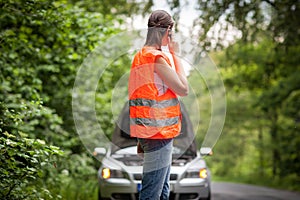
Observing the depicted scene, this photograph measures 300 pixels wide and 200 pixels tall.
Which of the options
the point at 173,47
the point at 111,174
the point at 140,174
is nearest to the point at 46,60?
the point at 111,174

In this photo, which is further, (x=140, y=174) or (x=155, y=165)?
(x=140, y=174)

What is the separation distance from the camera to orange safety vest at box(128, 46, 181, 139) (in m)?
3.30

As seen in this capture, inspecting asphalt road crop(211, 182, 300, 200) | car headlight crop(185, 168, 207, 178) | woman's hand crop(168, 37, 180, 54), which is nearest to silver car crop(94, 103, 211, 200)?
car headlight crop(185, 168, 207, 178)

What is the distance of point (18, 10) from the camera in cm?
641

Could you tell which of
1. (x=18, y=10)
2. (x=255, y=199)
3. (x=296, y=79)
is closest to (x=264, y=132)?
(x=296, y=79)

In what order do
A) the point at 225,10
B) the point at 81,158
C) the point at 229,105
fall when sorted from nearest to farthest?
the point at 225,10 < the point at 81,158 < the point at 229,105

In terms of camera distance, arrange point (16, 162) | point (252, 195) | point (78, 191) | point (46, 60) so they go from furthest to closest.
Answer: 1. point (252, 195)
2. point (46, 60)
3. point (78, 191)
4. point (16, 162)

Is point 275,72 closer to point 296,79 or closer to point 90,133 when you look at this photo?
point 296,79

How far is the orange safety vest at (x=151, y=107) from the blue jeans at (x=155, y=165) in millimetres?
63

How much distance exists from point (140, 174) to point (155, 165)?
2.94 meters

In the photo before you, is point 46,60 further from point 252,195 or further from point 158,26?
point 252,195

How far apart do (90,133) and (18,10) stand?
14.4ft

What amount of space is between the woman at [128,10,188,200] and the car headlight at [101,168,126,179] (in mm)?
2915

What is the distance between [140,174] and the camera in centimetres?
622
